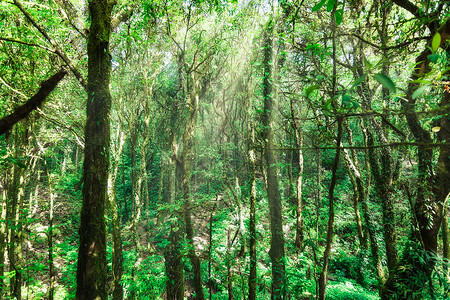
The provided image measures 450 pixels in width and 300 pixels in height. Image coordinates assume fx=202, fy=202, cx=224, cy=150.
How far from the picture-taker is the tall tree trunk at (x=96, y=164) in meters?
2.67

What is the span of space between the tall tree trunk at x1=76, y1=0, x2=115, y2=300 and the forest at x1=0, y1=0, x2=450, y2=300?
0.02m

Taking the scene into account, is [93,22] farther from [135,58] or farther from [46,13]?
[135,58]

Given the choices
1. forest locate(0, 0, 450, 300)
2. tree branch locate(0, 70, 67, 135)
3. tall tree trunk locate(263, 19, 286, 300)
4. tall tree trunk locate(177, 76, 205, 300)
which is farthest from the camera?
tall tree trunk locate(177, 76, 205, 300)

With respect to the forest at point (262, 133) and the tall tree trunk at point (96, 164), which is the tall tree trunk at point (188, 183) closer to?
the forest at point (262, 133)

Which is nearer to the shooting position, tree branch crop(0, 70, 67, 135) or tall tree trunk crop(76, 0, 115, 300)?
tree branch crop(0, 70, 67, 135)

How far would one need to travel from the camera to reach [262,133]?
6117mm

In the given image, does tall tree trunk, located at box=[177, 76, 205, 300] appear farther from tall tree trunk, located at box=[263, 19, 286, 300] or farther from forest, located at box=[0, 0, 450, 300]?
tall tree trunk, located at box=[263, 19, 286, 300]

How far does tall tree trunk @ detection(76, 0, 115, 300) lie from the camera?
105 inches

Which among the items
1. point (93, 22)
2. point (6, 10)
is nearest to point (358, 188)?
point (93, 22)

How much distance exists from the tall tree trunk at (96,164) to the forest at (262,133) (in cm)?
2

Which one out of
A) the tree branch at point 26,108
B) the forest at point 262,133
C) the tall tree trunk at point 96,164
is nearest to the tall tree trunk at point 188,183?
the forest at point 262,133

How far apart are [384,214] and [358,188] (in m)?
1.94

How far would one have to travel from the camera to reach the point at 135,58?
10.0 meters

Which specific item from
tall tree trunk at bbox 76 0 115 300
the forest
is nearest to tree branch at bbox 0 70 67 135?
the forest
